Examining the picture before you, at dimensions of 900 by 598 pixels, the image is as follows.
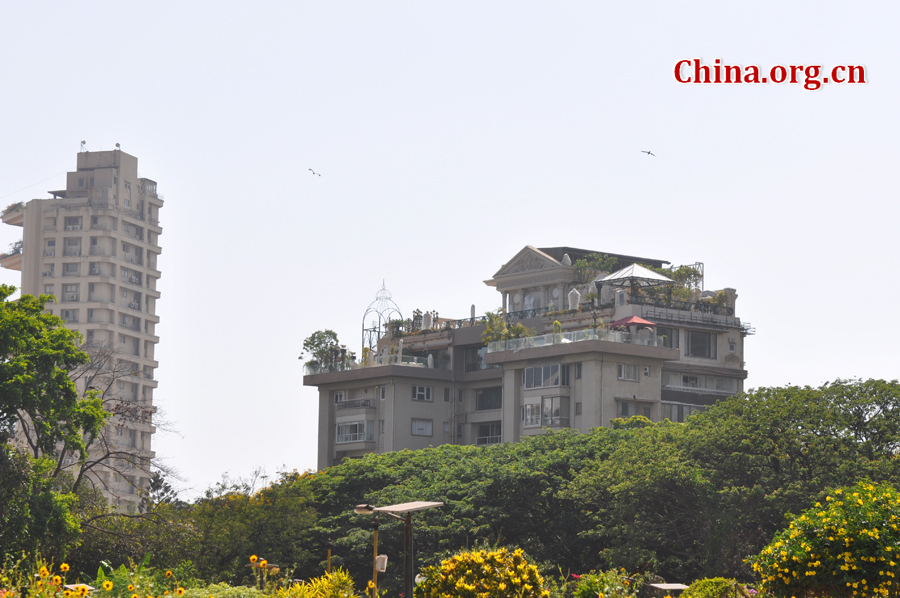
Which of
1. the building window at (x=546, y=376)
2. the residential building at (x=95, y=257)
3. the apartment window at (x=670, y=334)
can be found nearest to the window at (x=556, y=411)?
the building window at (x=546, y=376)

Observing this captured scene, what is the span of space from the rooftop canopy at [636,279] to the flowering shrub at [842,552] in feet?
181

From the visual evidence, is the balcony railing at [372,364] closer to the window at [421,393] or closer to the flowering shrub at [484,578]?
the window at [421,393]

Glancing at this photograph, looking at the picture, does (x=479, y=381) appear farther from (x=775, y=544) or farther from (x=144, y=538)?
(x=775, y=544)

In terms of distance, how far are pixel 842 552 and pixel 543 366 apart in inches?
2099

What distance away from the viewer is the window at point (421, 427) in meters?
84.7

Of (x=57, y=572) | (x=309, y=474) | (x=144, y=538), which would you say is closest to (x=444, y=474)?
(x=309, y=474)

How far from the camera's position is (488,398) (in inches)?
3369

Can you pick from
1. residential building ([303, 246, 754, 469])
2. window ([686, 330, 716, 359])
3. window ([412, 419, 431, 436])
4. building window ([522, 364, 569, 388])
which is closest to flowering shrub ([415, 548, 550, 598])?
residential building ([303, 246, 754, 469])

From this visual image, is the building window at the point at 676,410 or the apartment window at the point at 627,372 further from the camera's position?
the building window at the point at 676,410

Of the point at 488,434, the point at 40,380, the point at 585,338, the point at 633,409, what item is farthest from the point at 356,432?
the point at 40,380

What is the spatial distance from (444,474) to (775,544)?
33.2 m

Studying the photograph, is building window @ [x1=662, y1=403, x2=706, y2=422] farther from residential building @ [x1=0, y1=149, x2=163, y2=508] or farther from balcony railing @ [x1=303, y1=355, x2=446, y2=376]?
residential building @ [x1=0, y1=149, x2=163, y2=508]

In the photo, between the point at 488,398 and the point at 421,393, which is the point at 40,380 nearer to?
the point at 421,393

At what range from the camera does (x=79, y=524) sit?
135 feet
